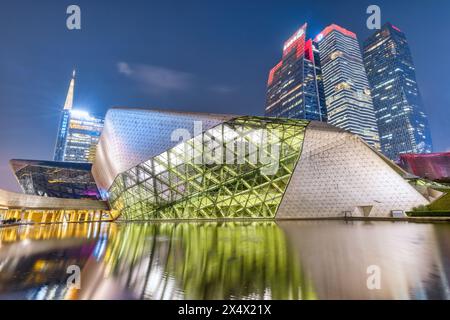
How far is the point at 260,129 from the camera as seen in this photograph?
24.7 metres

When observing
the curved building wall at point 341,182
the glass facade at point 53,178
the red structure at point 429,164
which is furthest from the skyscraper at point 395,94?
the glass facade at point 53,178

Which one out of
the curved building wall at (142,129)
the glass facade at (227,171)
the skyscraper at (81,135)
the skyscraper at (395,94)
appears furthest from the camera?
the skyscraper at (81,135)

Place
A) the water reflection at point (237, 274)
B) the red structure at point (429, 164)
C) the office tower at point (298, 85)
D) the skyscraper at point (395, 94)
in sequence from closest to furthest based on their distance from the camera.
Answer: the water reflection at point (237, 274)
the red structure at point (429, 164)
the office tower at point (298, 85)
the skyscraper at point (395, 94)

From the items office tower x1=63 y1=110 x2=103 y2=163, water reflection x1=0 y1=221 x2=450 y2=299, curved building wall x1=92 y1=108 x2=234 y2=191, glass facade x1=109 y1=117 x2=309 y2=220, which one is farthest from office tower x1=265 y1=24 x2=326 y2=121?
water reflection x1=0 y1=221 x2=450 y2=299

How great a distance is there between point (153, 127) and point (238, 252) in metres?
19.4

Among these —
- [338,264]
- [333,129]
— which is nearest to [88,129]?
[333,129]

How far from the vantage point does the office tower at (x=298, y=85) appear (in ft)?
445

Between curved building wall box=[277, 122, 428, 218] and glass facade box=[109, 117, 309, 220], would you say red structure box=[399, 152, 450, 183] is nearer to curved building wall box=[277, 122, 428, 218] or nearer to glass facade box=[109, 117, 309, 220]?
curved building wall box=[277, 122, 428, 218]

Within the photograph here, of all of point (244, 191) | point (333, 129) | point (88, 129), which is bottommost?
point (244, 191)

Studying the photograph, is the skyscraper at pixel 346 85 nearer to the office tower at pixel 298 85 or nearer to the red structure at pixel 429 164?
the office tower at pixel 298 85

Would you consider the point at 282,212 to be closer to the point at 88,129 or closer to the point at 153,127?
the point at 153,127

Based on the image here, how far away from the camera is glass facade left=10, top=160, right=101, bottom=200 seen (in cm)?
5300

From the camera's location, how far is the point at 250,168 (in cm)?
2539

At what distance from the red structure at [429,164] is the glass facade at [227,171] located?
43729 millimetres
